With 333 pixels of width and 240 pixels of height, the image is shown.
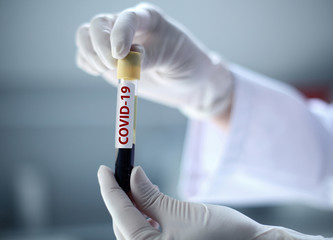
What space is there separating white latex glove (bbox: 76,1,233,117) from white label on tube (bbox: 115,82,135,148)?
68 millimetres

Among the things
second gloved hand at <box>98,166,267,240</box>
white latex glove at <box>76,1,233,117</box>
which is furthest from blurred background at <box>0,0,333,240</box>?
second gloved hand at <box>98,166,267,240</box>

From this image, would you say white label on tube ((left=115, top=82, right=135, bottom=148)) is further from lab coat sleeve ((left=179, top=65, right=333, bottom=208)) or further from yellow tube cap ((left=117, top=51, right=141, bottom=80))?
lab coat sleeve ((left=179, top=65, right=333, bottom=208))

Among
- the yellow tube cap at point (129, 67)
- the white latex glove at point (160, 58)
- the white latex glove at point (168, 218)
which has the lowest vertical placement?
the white latex glove at point (168, 218)

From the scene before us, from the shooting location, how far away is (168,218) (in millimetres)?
590

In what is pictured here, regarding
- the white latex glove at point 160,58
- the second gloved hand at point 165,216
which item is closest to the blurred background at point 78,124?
the white latex glove at point 160,58

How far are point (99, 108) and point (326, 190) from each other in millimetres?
2112

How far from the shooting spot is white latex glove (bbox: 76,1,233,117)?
2.31ft

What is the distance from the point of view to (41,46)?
6.50 ft

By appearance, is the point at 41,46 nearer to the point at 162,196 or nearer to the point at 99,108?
the point at 99,108

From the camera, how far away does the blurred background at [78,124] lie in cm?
203

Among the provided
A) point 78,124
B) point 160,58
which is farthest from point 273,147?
point 78,124

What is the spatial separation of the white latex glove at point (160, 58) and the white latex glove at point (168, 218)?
263 millimetres

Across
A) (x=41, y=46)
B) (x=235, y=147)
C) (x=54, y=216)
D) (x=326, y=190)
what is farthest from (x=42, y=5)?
(x=54, y=216)

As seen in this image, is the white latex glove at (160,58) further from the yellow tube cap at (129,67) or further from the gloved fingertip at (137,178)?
the gloved fingertip at (137,178)
